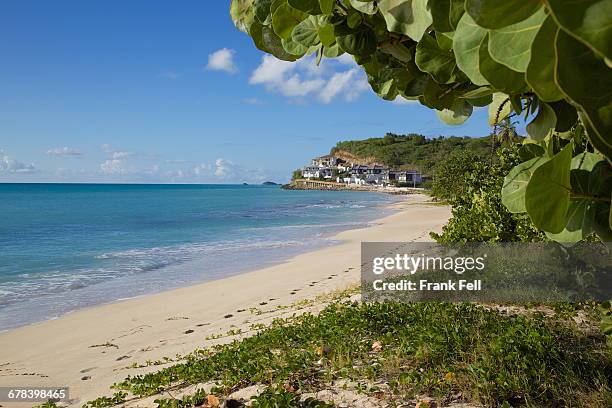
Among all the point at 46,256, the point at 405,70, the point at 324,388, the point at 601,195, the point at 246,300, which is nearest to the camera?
the point at 601,195

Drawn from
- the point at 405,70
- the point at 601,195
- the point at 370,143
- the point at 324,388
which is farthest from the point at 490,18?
the point at 370,143

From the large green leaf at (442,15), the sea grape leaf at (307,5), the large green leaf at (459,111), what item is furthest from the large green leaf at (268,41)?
the large green leaf at (442,15)

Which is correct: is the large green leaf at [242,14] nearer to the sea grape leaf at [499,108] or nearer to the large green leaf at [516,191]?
the sea grape leaf at [499,108]

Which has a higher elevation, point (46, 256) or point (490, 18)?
point (490, 18)

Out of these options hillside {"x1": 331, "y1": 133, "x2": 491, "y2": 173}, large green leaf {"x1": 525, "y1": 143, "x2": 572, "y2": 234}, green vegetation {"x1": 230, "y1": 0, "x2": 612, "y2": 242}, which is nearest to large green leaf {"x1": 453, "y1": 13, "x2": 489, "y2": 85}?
green vegetation {"x1": 230, "y1": 0, "x2": 612, "y2": 242}

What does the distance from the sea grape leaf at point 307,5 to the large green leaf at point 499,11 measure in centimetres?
45

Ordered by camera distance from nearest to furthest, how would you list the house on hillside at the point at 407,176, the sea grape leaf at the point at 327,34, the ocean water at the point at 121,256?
the sea grape leaf at the point at 327,34 → the ocean water at the point at 121,256 → the house on hillside at the point at 407,176

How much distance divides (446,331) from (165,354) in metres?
4.29

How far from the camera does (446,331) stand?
4270 mm

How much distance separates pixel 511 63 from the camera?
17.1 inches

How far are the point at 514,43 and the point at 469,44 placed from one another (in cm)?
9

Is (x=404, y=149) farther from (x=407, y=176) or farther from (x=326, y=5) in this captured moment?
(x=326, y=5)

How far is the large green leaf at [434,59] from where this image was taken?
798 millimetres

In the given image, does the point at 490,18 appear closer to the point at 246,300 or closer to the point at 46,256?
the point at 246,300
